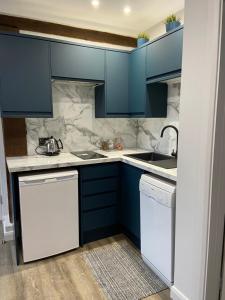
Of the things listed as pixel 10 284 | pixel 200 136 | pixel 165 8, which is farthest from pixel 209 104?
pixel 10 284

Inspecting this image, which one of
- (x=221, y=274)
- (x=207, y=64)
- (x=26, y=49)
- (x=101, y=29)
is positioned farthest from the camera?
(x=101, y=29)

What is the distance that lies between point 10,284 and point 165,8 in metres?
3.06

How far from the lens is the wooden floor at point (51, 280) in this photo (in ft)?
5.74

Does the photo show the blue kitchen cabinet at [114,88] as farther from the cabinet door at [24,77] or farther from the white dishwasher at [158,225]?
the white dishwasher at [158,225]

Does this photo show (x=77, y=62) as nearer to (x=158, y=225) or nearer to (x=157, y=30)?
(x=157, y=30)

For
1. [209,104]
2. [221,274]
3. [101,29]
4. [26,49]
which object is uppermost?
[101,29]

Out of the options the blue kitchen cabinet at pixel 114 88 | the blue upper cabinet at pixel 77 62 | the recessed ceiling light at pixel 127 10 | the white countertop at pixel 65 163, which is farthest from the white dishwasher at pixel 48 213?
the recessed ceiling light at pixel 127 10

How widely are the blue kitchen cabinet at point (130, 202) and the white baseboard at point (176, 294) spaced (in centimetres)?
64

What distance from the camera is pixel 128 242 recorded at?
250 centimetres

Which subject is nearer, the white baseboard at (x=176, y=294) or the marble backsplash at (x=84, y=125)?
the white baseboard at (x=176, y=294)

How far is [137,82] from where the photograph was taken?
266 centimetres

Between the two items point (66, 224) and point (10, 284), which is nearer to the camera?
point (10, 284)

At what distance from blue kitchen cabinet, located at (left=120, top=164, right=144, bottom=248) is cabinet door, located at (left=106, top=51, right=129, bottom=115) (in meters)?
0.78

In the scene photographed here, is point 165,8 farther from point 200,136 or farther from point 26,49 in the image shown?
point 200,136
